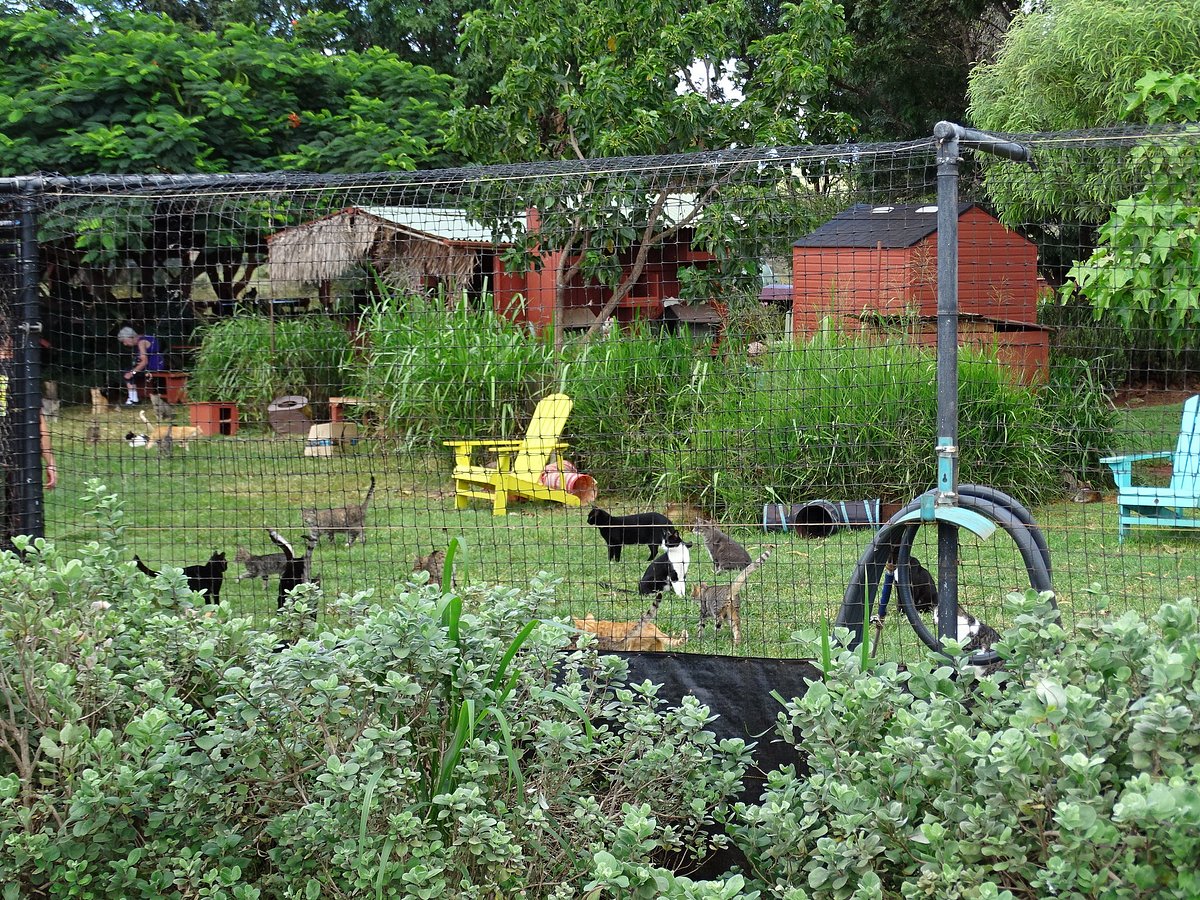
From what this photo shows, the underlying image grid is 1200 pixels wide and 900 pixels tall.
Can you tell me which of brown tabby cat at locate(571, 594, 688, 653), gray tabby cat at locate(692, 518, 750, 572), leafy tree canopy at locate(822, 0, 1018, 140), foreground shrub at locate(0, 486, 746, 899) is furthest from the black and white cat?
leafy tree canopy at locate(822, 0, 1018, 140)

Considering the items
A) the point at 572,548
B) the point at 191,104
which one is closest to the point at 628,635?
the point at 572,548

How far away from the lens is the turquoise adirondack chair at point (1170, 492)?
773cm

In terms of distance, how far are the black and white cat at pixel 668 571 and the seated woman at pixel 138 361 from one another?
2995 mm

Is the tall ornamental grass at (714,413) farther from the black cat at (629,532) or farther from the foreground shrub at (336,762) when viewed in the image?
the foreground shrub at (336,762)

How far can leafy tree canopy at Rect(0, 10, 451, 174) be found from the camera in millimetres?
16156

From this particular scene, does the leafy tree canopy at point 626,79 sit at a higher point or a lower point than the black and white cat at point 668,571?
higher

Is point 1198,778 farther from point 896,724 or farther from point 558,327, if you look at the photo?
point 558,327

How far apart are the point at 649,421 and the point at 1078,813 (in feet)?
23.9

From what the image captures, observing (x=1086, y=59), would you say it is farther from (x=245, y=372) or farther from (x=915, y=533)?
(x=245, y=372)

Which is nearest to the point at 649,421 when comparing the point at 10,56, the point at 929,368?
the point at 929,368

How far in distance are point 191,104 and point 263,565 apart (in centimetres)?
1232

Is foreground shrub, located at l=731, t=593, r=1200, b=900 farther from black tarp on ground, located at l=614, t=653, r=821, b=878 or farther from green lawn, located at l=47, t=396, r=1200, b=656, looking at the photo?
green lawn, located at l=47, t=396, r=1200, b=656

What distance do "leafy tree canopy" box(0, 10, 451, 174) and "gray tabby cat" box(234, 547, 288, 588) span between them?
33.5 ft

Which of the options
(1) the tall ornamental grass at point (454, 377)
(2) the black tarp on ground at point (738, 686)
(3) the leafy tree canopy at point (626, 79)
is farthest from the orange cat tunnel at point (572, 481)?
(2) the black tarp on ground at point (738, 686)
